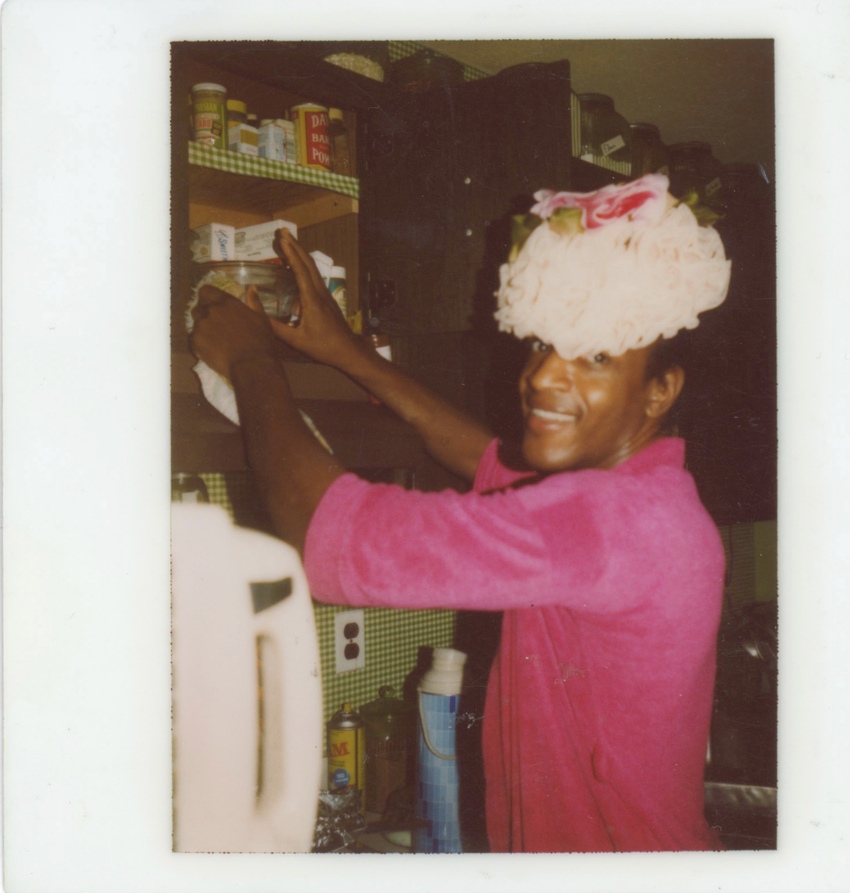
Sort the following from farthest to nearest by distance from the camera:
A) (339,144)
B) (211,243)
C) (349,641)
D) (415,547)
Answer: (349,641)
(339,144)
(211,243)
(415,547)

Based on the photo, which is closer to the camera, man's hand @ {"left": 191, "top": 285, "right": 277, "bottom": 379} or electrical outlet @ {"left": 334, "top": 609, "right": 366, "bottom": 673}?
man's hand @ {"left": 191, "top": 285, "right": 277, "bottom": 379}

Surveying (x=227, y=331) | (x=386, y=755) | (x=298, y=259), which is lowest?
(x=386, y=755)

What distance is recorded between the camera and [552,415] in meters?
1.27

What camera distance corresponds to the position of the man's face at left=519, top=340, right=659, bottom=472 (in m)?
1.24

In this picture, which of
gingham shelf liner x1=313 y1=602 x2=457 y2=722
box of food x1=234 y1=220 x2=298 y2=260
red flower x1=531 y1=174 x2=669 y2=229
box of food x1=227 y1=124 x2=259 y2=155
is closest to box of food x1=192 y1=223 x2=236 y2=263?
box of food x1=234 y1=220 x2=298 y2=260

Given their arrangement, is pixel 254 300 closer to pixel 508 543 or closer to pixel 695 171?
pixel 508 543

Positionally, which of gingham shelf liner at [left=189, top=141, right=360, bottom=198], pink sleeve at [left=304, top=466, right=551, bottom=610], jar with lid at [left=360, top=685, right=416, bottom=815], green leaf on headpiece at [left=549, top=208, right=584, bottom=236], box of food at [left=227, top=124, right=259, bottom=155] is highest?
box of food at [left=227, top=124, right=259, bottom=155]

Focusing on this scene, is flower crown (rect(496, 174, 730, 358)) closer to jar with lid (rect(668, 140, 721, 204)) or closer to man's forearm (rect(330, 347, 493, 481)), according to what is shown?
jar with lid (rect(668, 140, 721, 204))

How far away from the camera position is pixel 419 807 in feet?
4.51

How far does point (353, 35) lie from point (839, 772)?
1443 mm

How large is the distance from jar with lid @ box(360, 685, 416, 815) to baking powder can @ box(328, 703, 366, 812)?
12 mm

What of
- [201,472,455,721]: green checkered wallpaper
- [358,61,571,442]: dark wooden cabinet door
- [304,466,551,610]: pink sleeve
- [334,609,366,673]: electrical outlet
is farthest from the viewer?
[334,609,366,673]: electrical outlet

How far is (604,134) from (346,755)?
1.14 m

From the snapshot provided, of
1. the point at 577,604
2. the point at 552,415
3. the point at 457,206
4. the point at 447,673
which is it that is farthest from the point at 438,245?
the point at 447,673
